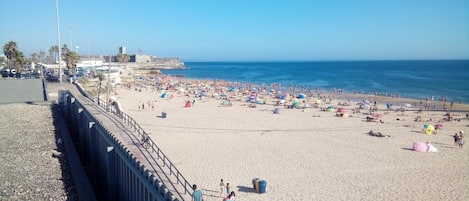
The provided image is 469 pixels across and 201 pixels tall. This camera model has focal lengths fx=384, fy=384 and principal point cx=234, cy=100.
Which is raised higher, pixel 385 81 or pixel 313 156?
pixel 385 81

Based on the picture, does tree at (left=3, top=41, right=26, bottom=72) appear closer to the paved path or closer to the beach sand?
the paved path

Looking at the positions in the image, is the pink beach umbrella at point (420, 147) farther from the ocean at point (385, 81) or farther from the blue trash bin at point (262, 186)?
the ocean at point (385, 81)

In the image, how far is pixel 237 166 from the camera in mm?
16750

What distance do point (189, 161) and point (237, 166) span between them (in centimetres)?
230

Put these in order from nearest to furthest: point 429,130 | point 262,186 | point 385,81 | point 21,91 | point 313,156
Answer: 1. point 262,186
2. point 313,156
3. point 429,130
4. point 21,91
5. point 385,81

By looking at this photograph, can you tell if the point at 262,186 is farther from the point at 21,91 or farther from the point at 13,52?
the point at 13,52

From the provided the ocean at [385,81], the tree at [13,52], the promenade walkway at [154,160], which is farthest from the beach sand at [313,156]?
the tree at [13,52]

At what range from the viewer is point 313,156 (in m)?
18.4

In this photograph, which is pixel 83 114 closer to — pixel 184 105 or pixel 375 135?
pixel 375 135

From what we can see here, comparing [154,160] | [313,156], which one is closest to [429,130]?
[313,156]

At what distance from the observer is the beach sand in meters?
14.1

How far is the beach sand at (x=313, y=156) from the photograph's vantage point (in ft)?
46.2

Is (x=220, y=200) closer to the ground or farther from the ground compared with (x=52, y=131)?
closer to the ground

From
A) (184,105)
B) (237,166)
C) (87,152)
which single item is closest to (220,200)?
(237,166)
